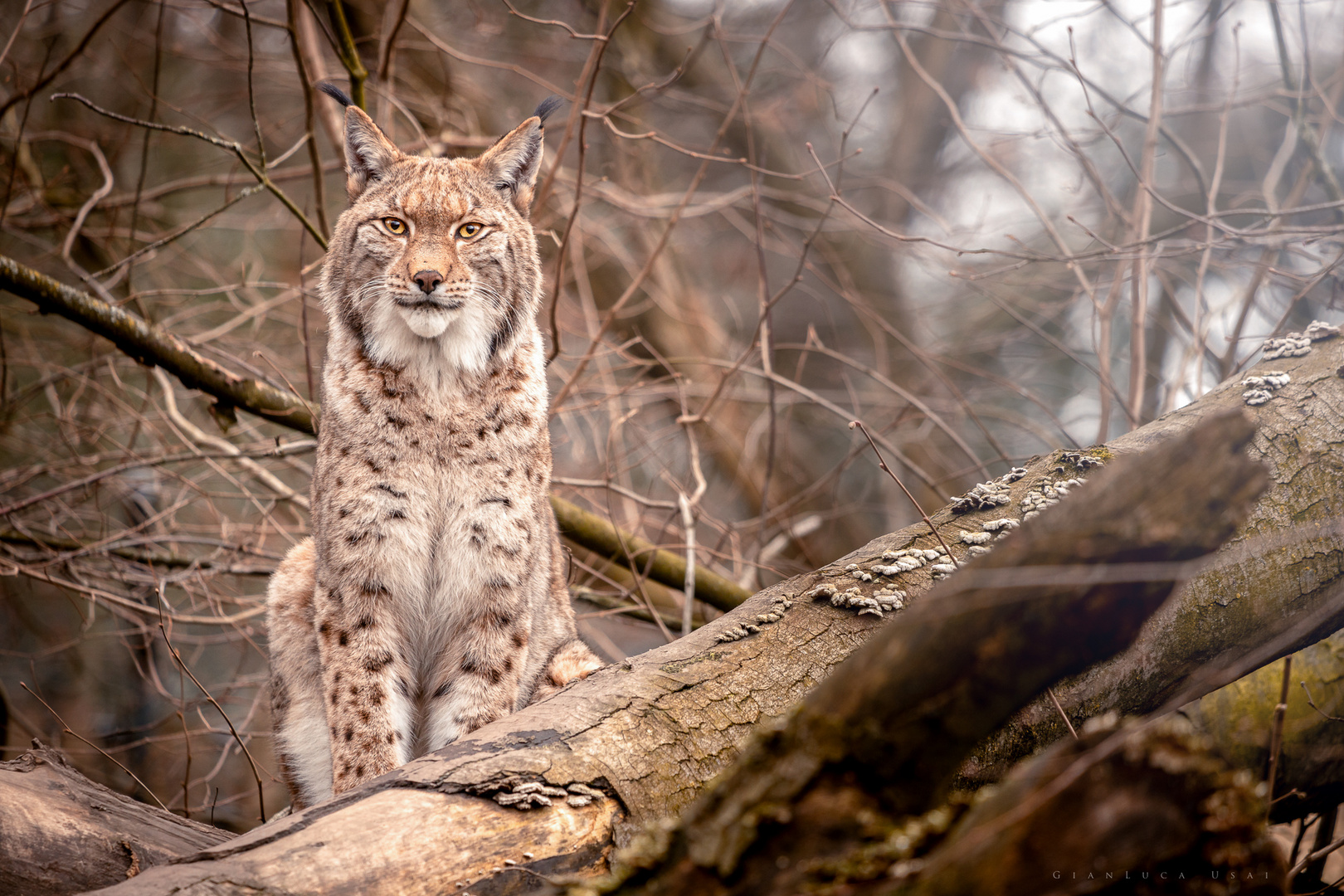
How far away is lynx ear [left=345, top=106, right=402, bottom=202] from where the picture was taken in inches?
148

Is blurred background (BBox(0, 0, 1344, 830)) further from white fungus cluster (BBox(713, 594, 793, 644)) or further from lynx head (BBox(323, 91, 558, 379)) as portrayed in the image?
white fungus cluster (BBox(713, 594, 793, 644))

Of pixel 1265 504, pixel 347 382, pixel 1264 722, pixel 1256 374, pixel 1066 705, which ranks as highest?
pixel 347 382

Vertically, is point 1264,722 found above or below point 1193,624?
below

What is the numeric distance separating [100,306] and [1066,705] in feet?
14.5

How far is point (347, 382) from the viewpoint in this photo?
3.63 m

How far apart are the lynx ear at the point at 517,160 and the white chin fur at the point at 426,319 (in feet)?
2.46

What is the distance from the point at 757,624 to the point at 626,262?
5.46m

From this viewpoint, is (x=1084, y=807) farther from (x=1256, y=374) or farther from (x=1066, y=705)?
(x=1256, y=374)

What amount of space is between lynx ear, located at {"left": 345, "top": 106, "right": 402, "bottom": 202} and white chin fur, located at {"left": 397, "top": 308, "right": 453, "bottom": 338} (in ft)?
2.60

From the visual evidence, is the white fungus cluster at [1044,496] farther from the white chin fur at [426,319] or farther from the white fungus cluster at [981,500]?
the white chin fur at [426,319]

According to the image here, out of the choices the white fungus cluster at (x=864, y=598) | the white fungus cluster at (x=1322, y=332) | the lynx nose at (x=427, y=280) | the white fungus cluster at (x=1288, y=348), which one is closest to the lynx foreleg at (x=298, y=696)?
the lynx nose at (x=427, y=280)

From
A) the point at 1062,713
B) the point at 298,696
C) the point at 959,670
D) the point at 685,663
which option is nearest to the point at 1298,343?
the point at 1062,713

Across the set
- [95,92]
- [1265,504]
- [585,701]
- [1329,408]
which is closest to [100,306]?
[585,701]

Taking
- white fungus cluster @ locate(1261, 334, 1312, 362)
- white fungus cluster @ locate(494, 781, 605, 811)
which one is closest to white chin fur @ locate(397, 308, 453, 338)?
white fungus cluster @ locate(494, 781, 605, 811)
